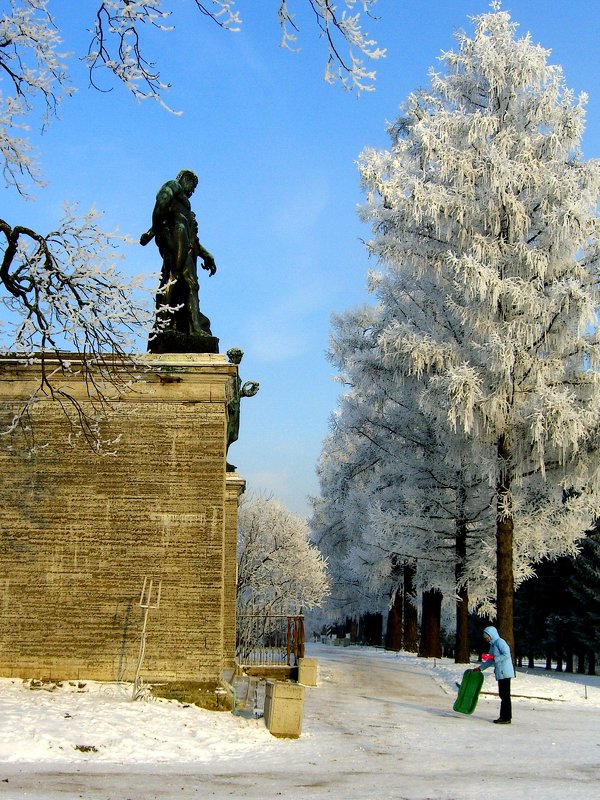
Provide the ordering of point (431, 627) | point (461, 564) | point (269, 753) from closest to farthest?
point (269, 753)
point (461, 564)
point (431, 627)

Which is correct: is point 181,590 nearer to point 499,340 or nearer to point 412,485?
point 499,340

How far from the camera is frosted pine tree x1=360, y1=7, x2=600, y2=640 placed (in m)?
18.2

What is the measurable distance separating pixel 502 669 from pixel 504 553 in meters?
6.02

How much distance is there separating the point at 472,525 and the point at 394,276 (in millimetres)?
7229

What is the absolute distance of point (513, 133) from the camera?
64.0 feet

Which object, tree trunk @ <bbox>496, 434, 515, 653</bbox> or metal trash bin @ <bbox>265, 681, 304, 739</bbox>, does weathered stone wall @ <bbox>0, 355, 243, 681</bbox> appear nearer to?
metal trash bin @ <bbox>265, 681, 304, 739</bbox>

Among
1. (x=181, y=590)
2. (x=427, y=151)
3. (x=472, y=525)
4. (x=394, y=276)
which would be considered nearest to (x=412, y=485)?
(x=472, y=525)

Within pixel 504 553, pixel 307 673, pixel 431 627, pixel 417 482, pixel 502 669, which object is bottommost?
pixel 307 673

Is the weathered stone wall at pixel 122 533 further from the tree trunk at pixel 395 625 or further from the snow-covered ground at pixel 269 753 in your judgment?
the tree trunk at pixel 395 625

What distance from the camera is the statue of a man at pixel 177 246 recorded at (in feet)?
44.1

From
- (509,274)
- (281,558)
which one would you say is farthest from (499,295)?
(281,558)

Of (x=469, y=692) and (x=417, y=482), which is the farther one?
(x=417, y=482)

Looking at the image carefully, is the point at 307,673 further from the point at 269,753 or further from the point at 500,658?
the point at 269,753

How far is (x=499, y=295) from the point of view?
18.7 meters
